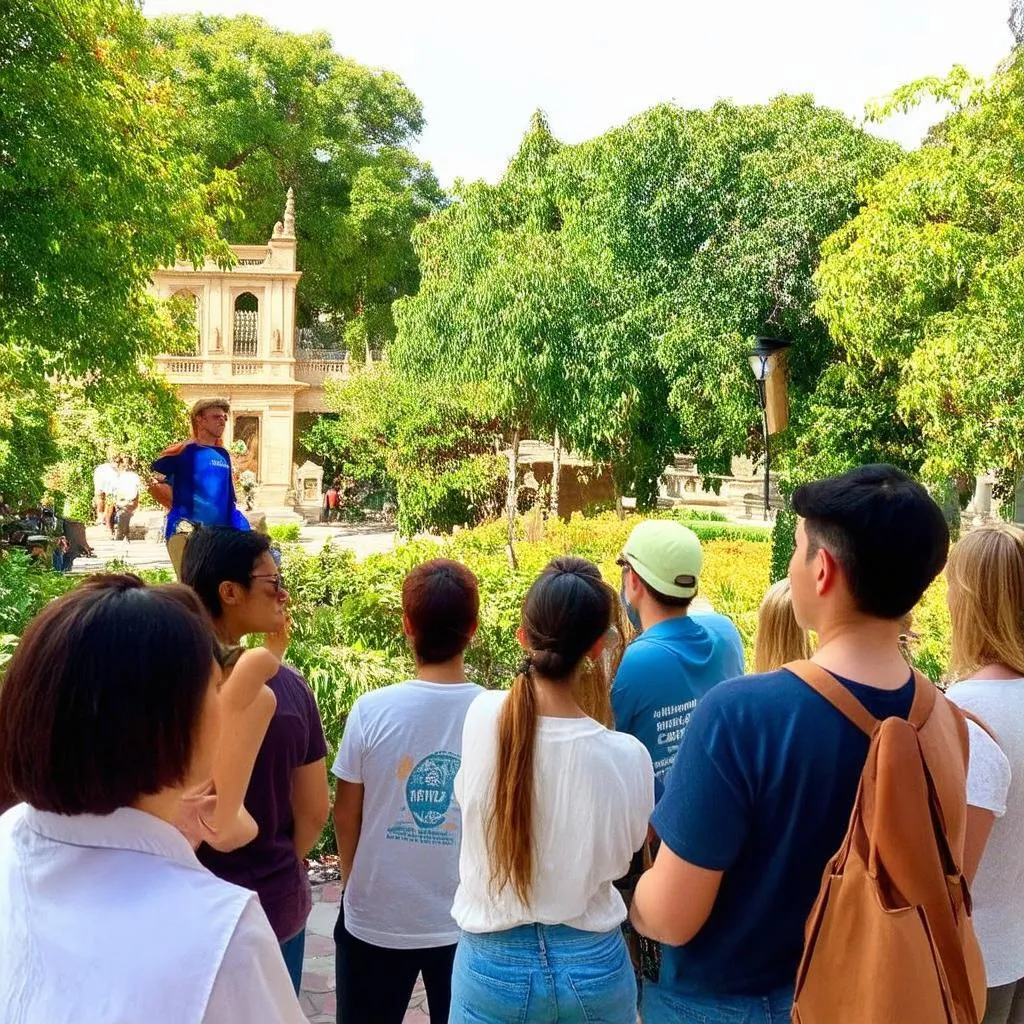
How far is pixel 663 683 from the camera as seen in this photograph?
2523 mm

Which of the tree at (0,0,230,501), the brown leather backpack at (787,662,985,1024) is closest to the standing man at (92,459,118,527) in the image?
the tree at (0,0,230,501)

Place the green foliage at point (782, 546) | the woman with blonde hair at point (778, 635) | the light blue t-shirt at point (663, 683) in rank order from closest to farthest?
the light blue t-shirt at point (663, 683) < the woman with blonde hair at point (778, 635) < the green foliage at point (782, 546)

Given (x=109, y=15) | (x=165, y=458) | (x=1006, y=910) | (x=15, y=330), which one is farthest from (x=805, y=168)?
(x=1006, y=910)

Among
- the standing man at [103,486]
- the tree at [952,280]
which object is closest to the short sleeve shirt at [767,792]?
the tree at [952,280]

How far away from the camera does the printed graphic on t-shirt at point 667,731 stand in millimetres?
2502

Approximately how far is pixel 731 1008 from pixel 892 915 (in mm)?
→ 445

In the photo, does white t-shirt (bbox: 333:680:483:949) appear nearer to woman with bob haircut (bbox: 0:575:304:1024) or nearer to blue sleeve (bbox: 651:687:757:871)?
blue sleeve (bbox: 651:687:757:871)

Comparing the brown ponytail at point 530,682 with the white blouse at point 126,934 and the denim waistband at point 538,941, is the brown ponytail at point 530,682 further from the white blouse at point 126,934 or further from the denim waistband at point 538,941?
the white blouse at point 126,934

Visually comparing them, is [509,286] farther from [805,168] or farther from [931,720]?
[931,720]

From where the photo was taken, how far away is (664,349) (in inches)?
684

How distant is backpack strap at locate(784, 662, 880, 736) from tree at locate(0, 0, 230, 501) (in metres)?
7.14

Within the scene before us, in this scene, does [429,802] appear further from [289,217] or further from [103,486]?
[289,217]

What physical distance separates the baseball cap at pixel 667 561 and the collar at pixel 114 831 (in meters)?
1.65

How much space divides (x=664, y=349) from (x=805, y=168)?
3633 mm
